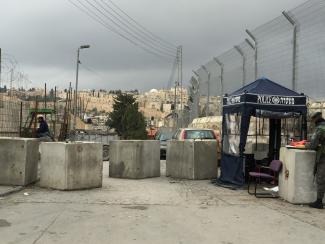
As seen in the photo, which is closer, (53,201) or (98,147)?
(53,201)

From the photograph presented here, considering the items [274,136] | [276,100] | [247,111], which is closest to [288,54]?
[274,136]

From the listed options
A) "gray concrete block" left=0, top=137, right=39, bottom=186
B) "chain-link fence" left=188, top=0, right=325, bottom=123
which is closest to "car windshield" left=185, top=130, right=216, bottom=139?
"chain-link fence" left=188, top=0, right=325, bottom=123

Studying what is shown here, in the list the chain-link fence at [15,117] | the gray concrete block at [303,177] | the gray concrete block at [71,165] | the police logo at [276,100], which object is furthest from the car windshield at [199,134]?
the gray concrete block at [303,177]

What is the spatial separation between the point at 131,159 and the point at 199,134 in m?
6.23

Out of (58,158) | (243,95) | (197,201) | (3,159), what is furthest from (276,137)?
(3,159)

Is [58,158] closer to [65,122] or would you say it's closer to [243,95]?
[243,95]

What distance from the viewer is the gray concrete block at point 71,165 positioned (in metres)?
11.8

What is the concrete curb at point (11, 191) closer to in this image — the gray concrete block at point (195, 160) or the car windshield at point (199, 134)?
the gray concrete block at point (195, 160)

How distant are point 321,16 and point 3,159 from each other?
9.22 m

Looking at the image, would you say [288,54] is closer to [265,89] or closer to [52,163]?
[265,89]

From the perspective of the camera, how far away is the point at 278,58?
664 inches

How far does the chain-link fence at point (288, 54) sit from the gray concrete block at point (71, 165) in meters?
6.38

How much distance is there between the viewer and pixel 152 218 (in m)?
8.75

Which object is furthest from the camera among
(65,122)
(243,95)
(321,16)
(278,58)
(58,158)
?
(65,122)
